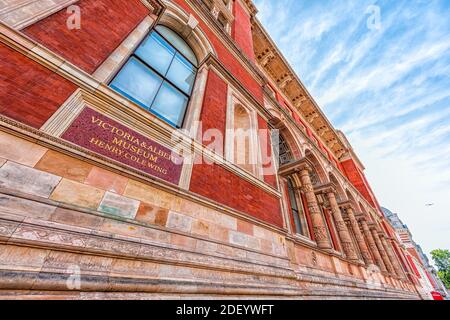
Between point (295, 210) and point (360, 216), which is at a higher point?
point (360, 216)

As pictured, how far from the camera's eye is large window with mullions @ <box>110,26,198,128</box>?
3.42 metres

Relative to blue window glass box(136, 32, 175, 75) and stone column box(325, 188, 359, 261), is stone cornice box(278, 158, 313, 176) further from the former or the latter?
blue window glass box(136, 32, 175, 75)

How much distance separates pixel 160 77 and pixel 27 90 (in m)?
2.39

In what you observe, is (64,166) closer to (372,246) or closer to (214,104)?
(214,104)

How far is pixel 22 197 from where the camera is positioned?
5.02 ft

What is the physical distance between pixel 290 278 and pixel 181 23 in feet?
21.7

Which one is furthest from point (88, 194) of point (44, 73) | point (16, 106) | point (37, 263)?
point (44, 73)

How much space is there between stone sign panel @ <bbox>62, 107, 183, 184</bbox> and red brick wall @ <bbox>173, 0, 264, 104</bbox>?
4.19 meters

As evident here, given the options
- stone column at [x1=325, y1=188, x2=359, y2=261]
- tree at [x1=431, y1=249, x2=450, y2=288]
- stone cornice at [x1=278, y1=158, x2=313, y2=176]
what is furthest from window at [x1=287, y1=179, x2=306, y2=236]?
tree at [x1=431, y1=249, x2=450, y2=288]

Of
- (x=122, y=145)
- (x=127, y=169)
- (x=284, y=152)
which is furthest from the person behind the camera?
(x=284, y=152)

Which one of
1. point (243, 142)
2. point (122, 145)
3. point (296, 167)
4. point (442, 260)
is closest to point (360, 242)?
point (296, 167)

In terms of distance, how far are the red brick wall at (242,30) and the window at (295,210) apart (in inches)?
247

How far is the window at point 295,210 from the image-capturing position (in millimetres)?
7676

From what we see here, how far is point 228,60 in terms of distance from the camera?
6211 mm
